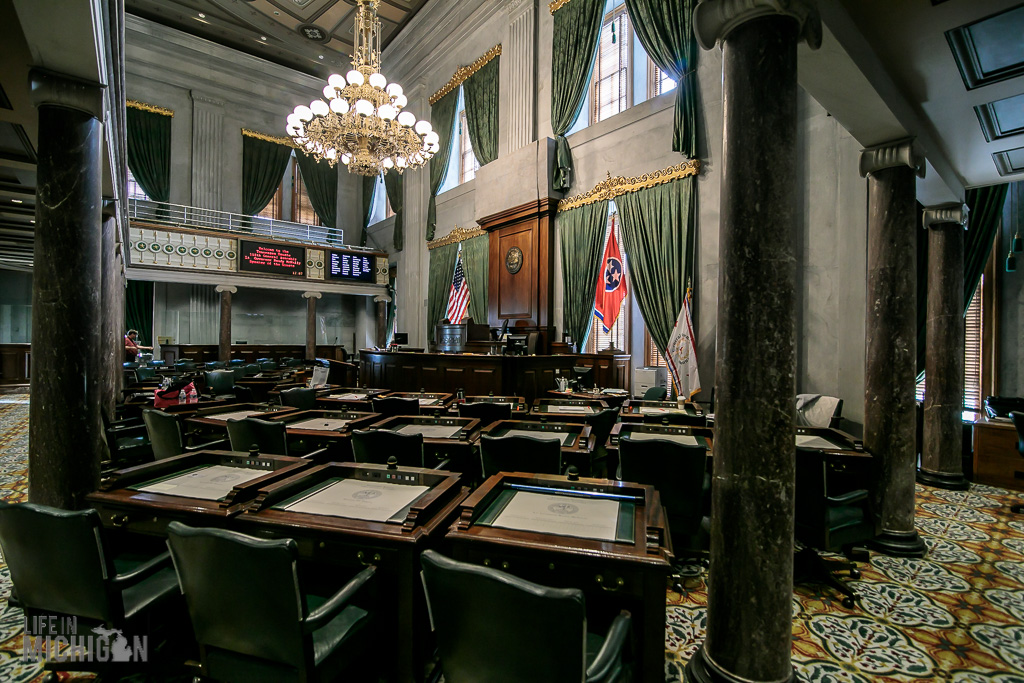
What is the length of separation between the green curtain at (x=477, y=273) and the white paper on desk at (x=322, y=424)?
7.21 meters

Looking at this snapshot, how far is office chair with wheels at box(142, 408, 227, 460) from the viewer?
326 cm

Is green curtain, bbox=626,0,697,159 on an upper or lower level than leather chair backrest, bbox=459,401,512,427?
upper

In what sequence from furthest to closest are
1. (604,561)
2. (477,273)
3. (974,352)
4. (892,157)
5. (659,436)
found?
1. (477,273)
2. (974,352)
3. (892,157)
4. (659,436)
5. (604,561)

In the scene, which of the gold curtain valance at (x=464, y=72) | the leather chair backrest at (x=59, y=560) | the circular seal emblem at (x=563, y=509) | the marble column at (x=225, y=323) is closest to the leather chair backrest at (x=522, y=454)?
the circular seal emblem at (x=563, y=509)

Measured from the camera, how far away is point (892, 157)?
3.33 metres

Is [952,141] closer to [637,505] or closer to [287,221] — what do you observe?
[637,505]

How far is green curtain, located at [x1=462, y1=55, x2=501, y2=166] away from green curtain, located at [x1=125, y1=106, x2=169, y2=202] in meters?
9.22

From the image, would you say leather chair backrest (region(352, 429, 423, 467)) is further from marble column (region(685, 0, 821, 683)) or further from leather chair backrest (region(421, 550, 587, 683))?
marble column (region(685, 0, 821, 683))

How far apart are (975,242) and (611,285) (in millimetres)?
4460

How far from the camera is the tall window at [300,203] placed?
626 inches

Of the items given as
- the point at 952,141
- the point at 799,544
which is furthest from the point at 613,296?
the point at 799,544

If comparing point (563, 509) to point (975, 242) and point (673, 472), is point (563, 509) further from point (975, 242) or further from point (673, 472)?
point (975, 242)

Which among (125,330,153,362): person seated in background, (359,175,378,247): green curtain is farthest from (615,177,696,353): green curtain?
(359,175,378,247): green curtain

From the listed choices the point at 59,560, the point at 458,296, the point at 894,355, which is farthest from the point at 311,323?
the point at 894,355
